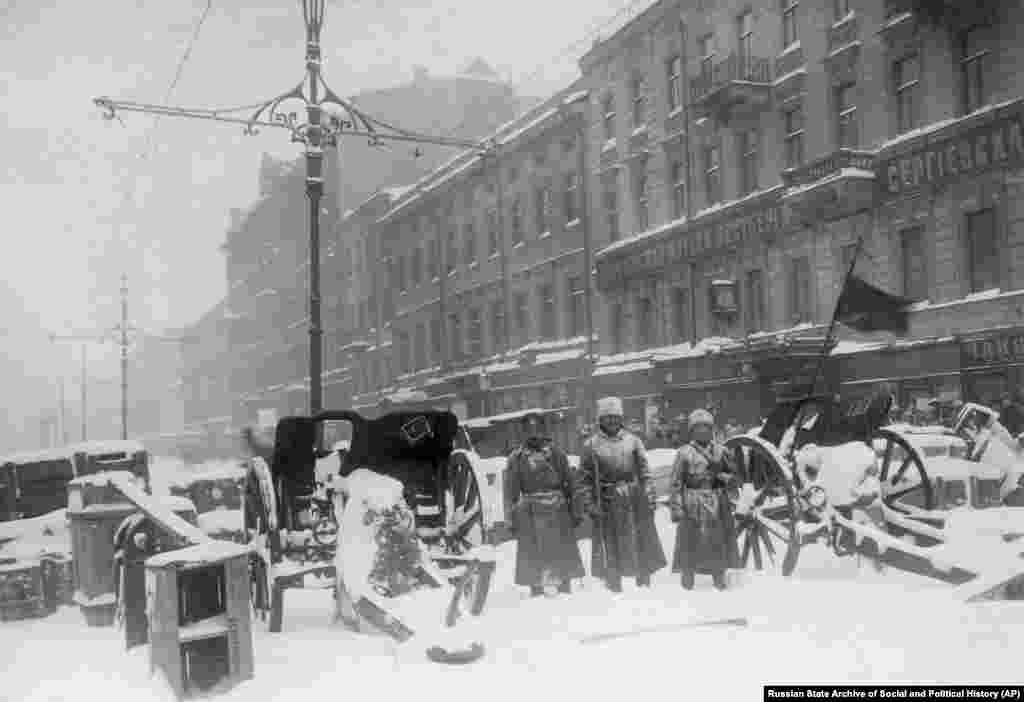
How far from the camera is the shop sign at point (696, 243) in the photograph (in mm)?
18344

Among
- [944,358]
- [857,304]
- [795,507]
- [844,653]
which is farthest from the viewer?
[944,358]

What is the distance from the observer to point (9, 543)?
7535 mm

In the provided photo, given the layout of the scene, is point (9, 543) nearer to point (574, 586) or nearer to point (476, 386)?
point (574, 586)

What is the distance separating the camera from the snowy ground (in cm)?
428

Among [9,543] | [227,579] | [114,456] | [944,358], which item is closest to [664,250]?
[944,358]

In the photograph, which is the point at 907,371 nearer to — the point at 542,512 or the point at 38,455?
the point at 542,512

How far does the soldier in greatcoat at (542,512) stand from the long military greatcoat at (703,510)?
77 cm

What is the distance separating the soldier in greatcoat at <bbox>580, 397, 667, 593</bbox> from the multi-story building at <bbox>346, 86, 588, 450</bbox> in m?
13.9

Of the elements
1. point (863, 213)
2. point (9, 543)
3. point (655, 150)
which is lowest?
point (9, 543)

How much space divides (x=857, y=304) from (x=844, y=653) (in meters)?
7.99

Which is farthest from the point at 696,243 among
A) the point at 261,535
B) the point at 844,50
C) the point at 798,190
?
the point at 261,535

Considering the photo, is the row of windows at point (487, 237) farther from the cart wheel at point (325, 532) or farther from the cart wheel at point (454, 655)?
the cart wheel at point (454, 655)

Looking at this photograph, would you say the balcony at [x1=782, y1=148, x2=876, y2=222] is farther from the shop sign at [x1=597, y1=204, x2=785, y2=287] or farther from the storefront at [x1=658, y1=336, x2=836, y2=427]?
the storefront at [x1=658, y1=336, x2=836, y2=427]

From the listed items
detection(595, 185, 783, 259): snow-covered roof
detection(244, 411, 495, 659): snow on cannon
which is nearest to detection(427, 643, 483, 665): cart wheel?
detection(244, 411, 495, 659): snow on cannon
